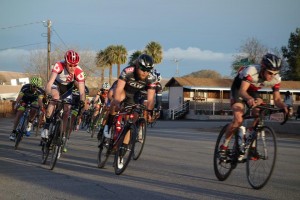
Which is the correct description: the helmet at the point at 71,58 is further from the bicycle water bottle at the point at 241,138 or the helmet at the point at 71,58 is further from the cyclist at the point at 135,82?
the bicycle water bottle at the point at 241,138

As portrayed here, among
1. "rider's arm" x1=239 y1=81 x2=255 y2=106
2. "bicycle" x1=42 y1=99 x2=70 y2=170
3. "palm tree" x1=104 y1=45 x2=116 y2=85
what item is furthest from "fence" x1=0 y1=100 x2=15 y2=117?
"rider's arm" x1=239 y1=81 x2=255 y2=106

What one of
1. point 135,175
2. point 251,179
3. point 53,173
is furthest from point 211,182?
point 53,173

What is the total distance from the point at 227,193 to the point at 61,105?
4302mm

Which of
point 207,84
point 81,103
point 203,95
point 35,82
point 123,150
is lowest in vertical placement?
point 123,150

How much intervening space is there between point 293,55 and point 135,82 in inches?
2846

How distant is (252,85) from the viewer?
8156 mm

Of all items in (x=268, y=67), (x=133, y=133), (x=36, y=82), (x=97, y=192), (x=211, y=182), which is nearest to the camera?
(x=97, y=192)

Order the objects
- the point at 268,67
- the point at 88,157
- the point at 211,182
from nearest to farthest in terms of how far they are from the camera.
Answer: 1. the point at 268,67
2. the point at 211,182
3. the point at 88,157

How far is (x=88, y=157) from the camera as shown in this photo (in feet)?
38.0

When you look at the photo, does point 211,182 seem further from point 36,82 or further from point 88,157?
point 36,82

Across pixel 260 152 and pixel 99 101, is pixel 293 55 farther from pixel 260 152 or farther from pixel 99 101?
pixel 260 152

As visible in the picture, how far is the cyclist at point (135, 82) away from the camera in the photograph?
29.2 ft

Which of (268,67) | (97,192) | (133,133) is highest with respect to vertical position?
(268,67)

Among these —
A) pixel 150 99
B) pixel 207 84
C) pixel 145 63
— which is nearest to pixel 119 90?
pixel 150 99
